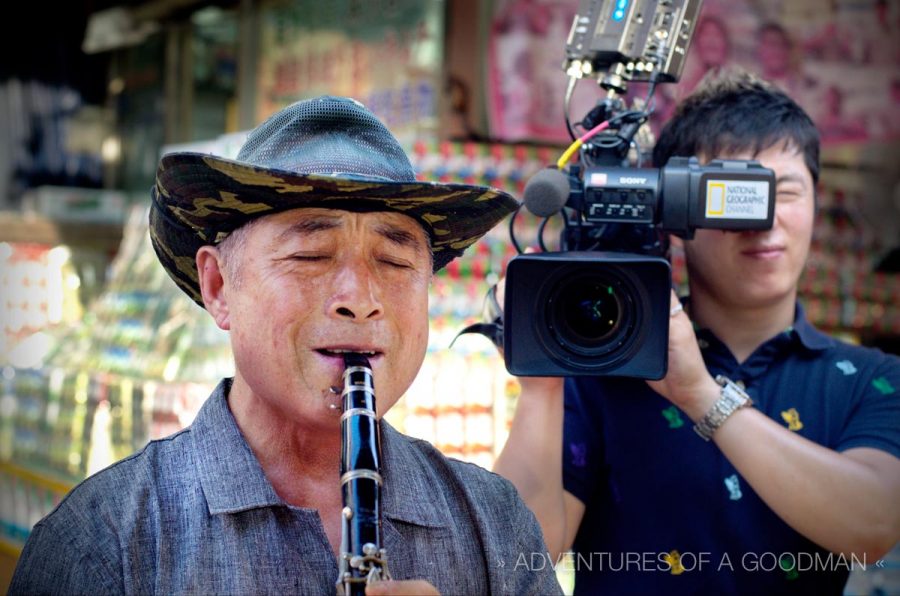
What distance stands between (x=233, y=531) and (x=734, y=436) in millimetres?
889

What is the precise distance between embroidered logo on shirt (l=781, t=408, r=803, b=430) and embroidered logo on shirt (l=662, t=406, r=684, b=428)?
7.2 inches

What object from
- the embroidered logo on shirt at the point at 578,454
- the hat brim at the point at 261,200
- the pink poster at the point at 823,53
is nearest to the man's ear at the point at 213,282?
the hat brim at the point at 261,200

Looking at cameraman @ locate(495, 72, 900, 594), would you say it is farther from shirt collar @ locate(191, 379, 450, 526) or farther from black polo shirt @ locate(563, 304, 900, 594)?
shirt collar @ locate(191, 379, 450, 526)

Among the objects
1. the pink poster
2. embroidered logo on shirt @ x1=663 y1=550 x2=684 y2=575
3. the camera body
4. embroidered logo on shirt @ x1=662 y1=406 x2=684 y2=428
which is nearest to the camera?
the camera body

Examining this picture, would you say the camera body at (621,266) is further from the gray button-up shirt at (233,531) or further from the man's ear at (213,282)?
the man's ear at (213,282)

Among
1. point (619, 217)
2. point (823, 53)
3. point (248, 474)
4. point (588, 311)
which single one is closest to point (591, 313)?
point (588, 311)

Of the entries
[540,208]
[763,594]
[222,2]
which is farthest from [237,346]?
[222,2]

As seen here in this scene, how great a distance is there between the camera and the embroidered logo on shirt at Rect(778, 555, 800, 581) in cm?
185

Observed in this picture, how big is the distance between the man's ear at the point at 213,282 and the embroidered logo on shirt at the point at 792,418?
1.05 m

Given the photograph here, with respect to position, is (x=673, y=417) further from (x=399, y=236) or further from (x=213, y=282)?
(x=213, y=282)

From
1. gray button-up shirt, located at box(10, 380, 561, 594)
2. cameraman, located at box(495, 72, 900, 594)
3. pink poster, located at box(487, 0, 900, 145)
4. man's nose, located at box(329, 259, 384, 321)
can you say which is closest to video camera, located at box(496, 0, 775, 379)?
cameraman, located at box(495, 72, 900, 594)

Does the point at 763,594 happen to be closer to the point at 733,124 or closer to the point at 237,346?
the point at 733,124

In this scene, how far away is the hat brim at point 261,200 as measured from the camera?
1.29 metres

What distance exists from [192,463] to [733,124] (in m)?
1.18
